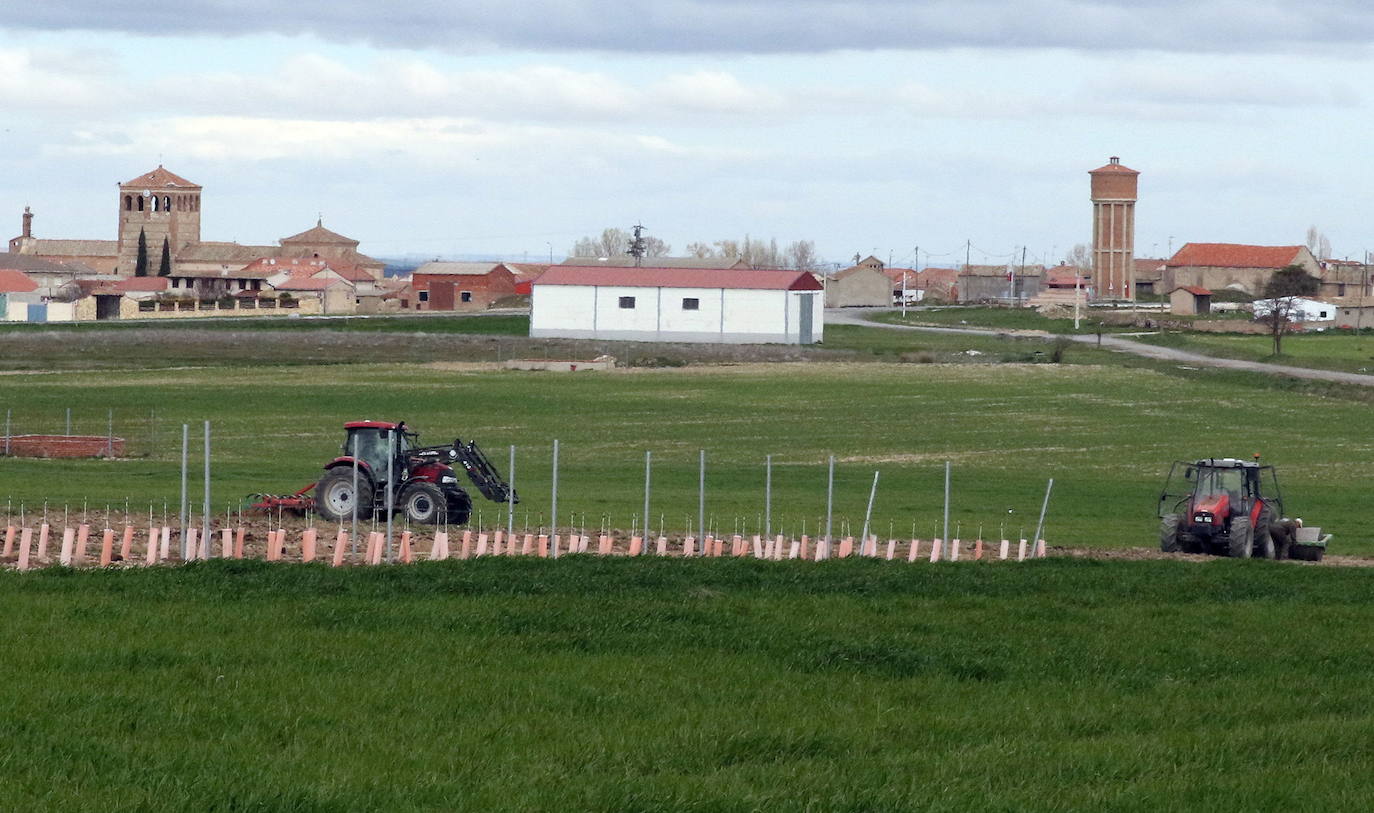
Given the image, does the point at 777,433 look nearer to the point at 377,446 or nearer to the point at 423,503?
the point at 377,446

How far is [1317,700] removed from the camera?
15.0 metres

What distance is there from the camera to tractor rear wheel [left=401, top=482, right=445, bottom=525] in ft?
107

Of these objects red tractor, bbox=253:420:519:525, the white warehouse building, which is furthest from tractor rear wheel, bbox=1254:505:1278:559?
the white warehouse building

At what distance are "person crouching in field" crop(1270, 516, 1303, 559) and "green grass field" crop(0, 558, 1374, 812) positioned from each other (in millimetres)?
8301

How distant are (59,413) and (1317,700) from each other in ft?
162

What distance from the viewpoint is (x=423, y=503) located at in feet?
108

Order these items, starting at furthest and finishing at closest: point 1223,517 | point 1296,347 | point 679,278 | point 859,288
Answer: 1. point 859,288
2. point 679,278
3. point 1296,347
4. point 1223,517

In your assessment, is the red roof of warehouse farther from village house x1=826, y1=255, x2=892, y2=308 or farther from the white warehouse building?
village house x1=826, y1=255, x2=892, y2=308

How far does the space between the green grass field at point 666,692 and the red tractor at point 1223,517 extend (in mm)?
7827

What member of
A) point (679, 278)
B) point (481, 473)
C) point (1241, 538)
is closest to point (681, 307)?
point (679, 278)

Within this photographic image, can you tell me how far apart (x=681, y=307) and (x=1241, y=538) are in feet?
282

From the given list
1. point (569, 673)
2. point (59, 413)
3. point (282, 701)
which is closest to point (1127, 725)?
point (569, 673)

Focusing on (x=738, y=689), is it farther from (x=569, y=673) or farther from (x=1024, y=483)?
(x=1024, y=483)

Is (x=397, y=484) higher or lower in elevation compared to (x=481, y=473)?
lower
